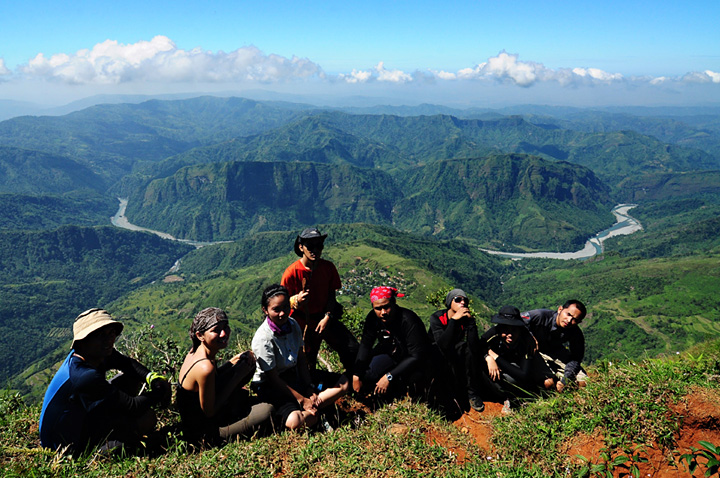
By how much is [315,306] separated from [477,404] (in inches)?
160

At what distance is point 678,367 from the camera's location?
604 cm

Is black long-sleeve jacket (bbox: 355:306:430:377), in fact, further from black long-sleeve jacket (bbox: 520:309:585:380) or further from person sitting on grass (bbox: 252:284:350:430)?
black long-sleeve jacket (bbox: 520:309:585:380)

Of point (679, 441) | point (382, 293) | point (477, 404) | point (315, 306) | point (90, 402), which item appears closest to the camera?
point (679, 441)

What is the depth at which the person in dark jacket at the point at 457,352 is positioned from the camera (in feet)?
23.9

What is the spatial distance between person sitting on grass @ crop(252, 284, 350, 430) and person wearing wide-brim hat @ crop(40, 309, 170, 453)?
1.77 m

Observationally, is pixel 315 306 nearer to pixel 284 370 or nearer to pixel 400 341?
pixel 284 370

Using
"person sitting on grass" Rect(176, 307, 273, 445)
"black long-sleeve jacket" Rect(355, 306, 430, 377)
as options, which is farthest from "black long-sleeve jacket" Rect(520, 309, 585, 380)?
"person sitting on grass" Rect(176, 307, 273, 445)

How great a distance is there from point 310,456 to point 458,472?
2132mm

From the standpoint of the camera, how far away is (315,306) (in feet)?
26.7

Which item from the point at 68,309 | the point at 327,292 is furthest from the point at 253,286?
the point at 327,292

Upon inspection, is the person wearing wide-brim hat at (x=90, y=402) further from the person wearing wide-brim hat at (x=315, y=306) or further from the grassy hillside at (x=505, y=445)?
the person wearing wide-brim hat at (x=315, y=306)

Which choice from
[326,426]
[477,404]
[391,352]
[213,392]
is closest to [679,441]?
[477,404]

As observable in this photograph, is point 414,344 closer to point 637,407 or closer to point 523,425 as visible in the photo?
point 523,425

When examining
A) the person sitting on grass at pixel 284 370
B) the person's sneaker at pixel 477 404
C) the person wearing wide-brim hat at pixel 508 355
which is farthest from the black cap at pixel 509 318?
the person sitting on grass at pixel 284 370
